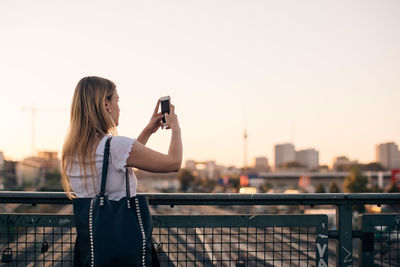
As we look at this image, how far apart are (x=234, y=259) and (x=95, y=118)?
1.60m

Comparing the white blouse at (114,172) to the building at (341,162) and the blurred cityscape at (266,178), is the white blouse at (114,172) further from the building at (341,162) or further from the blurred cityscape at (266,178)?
the building at (341,162)

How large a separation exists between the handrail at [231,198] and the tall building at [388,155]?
565 ft

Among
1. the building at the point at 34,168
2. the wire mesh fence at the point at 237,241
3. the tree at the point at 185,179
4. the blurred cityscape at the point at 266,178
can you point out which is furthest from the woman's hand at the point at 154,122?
the tree at the point at 185,179

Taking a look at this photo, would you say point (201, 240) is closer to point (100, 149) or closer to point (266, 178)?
point (100, 149)

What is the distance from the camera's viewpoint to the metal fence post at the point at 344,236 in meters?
3.18

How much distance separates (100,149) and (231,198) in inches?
49.5

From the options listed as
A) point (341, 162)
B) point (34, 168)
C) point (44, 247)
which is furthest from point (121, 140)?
point (341, 162)

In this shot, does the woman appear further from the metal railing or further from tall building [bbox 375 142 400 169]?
tall building [bbox 375 142 400 169]

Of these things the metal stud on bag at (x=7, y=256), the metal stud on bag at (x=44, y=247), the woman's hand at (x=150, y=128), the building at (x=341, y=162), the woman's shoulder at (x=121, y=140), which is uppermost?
the woman's hand at (x=150, y=128)

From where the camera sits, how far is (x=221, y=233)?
10.2ft

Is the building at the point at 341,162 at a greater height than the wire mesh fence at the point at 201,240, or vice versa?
the wire mesh fence at the point at 201,240

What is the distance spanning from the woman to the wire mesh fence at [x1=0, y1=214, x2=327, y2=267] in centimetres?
88

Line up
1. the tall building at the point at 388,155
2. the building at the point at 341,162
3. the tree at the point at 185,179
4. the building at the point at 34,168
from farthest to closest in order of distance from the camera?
the building at the point at 341,162
the tall building at the point at 388,155
the tree at the point at 185,179
the building at the point at 34,168

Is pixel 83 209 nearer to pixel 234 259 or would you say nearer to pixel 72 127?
pixel 72 127
